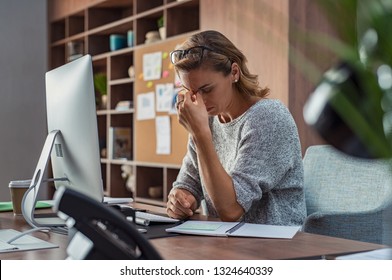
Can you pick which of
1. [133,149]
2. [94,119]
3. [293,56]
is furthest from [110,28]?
[293,56]

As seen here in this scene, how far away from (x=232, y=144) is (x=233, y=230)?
0.53 m

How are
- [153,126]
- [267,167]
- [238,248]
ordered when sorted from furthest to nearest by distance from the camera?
[153,126]
[267,167]
[238,248]

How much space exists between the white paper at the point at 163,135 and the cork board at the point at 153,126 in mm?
28

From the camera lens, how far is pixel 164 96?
3.90 metres

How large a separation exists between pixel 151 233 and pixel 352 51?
107cm

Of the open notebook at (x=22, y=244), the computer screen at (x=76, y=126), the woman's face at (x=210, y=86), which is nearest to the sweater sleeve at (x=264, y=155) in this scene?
the woman's face at (x=210, y=86)

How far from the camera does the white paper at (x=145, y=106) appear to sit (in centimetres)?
405

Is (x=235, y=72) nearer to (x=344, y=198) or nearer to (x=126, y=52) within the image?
(x=344, y=198)

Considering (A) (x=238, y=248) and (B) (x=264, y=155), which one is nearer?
(A) (x=238, y=248)

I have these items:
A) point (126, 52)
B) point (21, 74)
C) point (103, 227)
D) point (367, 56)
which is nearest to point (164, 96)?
point (126, 52)

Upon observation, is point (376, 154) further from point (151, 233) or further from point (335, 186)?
point (335, 186)

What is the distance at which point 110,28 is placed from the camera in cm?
479

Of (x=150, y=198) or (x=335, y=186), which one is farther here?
(x=150, y=198)

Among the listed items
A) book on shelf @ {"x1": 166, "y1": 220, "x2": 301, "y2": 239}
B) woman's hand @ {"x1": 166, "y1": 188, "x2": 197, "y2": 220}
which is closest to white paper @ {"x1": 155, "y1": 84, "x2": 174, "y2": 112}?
woman's hand @ {"x1": 166, "y1": 188, "x2": 197, "y2": 220}
